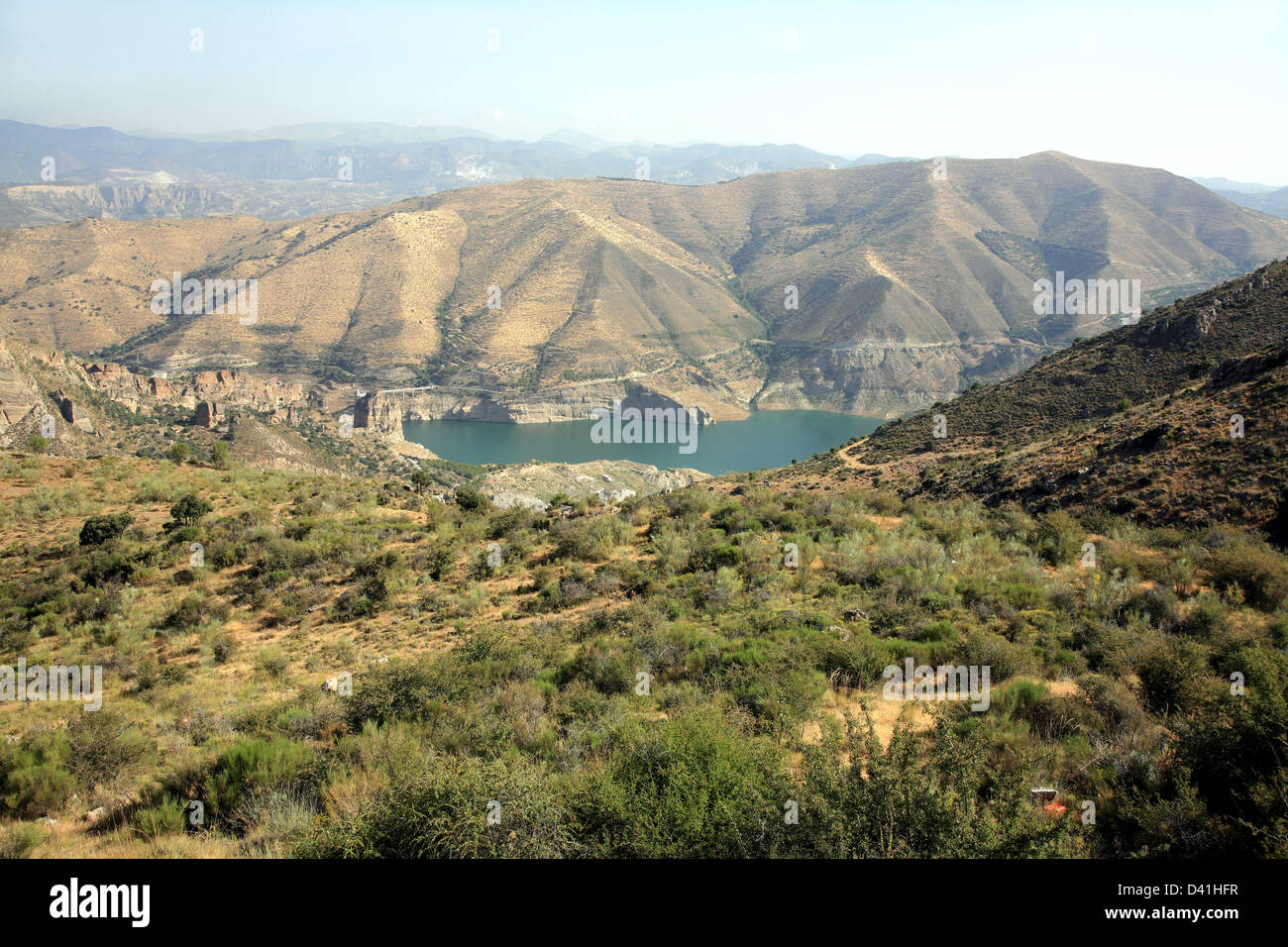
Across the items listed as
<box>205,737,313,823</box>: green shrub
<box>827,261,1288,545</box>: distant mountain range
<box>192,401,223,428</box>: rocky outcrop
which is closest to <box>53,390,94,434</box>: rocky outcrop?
<box>192,401,223,428</box>: rocky outcrop

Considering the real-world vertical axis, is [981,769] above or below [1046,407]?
below

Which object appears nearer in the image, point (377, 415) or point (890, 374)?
point (377, 415)

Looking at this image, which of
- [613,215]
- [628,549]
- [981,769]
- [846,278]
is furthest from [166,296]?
[981,769]

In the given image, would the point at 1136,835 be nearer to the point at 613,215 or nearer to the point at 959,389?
the point at 959,389

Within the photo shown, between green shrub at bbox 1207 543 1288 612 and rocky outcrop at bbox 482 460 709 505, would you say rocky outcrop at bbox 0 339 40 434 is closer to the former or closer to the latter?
rocky outcrop at bbox 482 460 709 505

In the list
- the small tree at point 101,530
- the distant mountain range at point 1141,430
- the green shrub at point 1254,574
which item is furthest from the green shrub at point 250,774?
the distant mountain range at point 1141,430

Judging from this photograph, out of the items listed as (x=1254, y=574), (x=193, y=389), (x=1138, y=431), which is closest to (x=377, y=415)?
(x=193, y=389)

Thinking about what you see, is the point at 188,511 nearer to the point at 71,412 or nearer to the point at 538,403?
the point at 71,412
